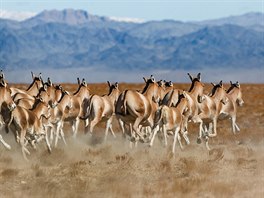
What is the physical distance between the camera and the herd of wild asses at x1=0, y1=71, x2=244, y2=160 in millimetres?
22312

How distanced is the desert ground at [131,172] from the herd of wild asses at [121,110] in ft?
2.36

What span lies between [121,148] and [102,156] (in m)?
3.23

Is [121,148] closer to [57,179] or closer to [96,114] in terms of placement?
[96,114]

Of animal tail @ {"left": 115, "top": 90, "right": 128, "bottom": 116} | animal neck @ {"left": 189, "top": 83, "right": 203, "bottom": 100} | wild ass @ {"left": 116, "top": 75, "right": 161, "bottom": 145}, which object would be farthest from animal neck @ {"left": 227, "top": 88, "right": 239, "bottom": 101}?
animal tail @ {"left": 115, "top": 90, "right": 128, "bottom": 116}

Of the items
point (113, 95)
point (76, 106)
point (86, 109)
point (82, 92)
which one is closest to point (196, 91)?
point (113, 95)

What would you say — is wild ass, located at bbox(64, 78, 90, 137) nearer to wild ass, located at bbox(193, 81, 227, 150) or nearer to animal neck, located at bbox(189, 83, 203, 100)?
animal neck, located at bbox(189, 83, 203, 100)

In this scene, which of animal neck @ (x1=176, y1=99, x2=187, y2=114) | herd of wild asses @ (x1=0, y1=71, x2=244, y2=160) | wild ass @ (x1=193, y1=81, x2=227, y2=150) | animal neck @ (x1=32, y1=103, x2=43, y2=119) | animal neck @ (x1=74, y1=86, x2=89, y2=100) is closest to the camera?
herd of wild asses @ (x1=0, y1=71, x2=244, y2=160)

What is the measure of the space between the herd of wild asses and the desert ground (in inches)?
28.3

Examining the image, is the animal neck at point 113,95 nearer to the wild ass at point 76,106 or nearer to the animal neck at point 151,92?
the wild ass at point 76,106

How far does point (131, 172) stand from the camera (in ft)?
63.1

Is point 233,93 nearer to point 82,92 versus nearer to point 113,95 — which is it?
point 113,95

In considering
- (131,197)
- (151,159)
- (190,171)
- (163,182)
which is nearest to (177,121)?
(151,159)

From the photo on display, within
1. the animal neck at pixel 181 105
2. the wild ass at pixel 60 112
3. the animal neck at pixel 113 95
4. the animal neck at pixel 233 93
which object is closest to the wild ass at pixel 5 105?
the wild ass at pixel 60 112

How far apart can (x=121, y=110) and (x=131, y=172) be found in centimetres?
627
